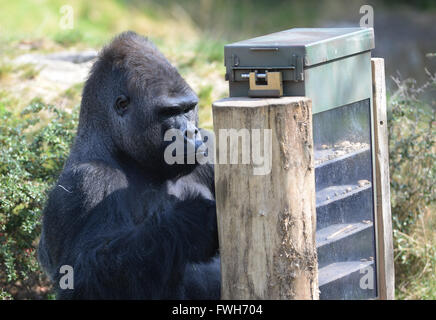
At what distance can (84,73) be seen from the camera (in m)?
6.80

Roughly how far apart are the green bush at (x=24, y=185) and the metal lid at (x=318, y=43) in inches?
80.6

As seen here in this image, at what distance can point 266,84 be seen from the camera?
10.4ft

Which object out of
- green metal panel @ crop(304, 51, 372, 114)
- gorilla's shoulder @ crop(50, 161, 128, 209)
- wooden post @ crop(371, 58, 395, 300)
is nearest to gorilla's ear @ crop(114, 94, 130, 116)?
gorilla's shoulder @ crop(50, 161, 128, 209)

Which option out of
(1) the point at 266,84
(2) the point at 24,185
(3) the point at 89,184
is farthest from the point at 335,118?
(2) the point at 24,185

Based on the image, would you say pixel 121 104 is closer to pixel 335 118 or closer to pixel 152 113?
pixel 152 113

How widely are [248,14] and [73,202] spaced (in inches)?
483

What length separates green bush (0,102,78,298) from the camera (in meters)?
4.59

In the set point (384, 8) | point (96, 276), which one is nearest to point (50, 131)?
point (96, 276)

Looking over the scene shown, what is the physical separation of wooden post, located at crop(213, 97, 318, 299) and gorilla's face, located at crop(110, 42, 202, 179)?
619mm

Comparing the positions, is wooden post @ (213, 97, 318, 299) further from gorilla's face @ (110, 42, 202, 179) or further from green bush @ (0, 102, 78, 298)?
green bush @ (0, 102, 78, 298)

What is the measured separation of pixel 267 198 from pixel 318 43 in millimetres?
800

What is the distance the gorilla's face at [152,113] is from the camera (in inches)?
144

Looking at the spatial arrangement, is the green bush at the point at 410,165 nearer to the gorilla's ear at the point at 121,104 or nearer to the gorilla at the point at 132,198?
the gorilla at the point at 132,198
